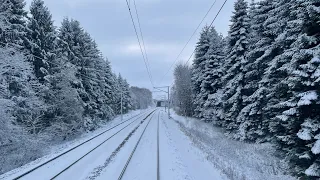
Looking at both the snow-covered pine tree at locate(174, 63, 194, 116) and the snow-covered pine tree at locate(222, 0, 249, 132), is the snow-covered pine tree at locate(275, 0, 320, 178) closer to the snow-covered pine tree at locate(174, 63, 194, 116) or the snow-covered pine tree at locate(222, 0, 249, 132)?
the snow-covered pine tree at locate(222, 0, 249, 132)

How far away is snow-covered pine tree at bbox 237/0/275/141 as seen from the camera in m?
18.3

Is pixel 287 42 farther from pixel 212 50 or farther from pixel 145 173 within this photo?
pixel 212 50

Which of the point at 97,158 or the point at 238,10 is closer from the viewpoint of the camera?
the point at 97,158

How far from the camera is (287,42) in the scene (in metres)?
13.4

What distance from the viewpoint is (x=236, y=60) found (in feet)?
74.6

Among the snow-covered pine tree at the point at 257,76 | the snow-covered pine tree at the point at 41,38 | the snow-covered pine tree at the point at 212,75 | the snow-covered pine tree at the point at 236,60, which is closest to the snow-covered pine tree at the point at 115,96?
the snow-covered pine tree at the point at 212,75

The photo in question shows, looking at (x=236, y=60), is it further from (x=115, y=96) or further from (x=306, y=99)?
(x=115, y=96)

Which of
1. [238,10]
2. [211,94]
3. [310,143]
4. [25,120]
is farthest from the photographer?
[211,94]

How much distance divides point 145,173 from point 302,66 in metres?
7.20

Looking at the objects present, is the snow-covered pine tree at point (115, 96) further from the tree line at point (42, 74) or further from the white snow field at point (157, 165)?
the white snow field at point (157, 165)

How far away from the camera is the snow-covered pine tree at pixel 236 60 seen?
866 inches

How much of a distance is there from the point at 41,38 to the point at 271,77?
1980 centimetres

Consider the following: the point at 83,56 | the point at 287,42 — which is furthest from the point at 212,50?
the point at 287,42

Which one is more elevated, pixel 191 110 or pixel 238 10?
pixel 238 10
